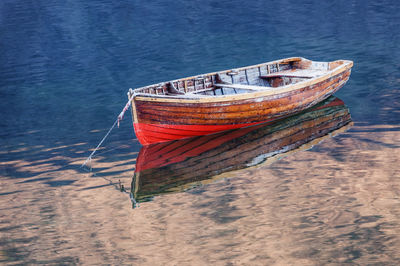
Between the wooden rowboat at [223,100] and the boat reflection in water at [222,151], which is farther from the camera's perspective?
the wooden rowboat at [223,100]

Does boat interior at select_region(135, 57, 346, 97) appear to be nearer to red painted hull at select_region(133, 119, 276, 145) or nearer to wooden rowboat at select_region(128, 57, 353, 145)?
wooden rowboat at select_region(128, 57, 353, 145)

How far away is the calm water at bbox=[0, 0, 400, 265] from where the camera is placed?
8.46 metres

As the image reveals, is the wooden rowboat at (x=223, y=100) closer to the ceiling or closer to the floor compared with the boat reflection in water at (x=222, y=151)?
closer to the ceiling

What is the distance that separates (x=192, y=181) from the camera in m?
11.1

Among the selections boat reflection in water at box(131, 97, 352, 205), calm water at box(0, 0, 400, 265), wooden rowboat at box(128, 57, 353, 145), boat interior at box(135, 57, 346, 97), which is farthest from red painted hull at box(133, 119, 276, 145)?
boat interior at box(135, 57, 346, 97)

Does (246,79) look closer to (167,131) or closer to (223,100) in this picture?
(223,100)

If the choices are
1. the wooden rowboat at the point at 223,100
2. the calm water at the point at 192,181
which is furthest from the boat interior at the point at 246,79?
the calm water at the point at 192,181

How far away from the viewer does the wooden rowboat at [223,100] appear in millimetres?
12781

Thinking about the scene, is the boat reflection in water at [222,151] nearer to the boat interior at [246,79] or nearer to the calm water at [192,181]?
the calm water at [192,181]

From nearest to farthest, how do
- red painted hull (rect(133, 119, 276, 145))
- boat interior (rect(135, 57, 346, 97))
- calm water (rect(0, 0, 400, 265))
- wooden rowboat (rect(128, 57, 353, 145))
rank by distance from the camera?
1. calm water (rect(0, 0, 400, 265))
2. wooden rowboat (rect(128, 57, 353, 145))
3. red painted hull (rect(133, 119, 276, 145))
4. boat interior (rect(135, 57, 346, 97))

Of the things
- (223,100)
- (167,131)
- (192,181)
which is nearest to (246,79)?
(223,100)

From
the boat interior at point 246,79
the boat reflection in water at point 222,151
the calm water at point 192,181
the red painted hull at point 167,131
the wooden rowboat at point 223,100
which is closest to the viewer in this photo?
the calm water at point 192,181

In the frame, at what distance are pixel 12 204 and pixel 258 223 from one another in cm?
485

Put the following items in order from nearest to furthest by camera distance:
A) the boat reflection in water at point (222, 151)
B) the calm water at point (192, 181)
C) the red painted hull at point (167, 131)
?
Answer: the calm water at point (192, 181)
the boat reflection in water at point (222, 151)
the red painted hull at point (167, 131)
